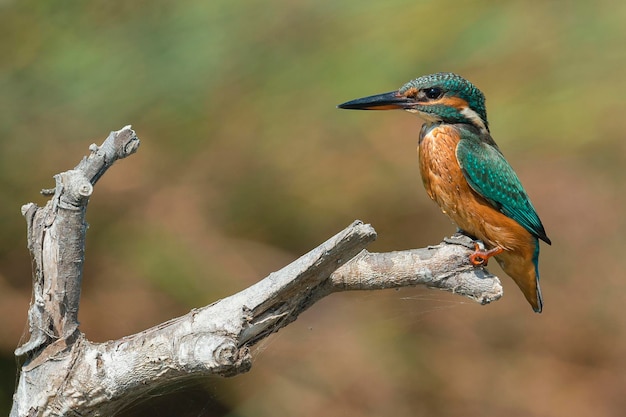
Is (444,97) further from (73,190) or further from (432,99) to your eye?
(73,190)

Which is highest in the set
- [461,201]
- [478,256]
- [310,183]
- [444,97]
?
[310,183]

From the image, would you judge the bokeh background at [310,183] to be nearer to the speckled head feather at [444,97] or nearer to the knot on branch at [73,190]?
the speckled head feather at [444,97]

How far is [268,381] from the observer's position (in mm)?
2379

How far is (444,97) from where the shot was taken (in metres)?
1.92

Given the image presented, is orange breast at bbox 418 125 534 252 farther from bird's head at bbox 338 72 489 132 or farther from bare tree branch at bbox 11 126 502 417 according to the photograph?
bare tree branch at bbox 11 126 502 417

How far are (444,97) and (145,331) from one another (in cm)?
89

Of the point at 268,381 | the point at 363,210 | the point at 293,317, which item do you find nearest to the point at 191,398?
the point at 268,381

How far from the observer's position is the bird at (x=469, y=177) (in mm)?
1857

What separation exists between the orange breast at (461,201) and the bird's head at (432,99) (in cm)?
5

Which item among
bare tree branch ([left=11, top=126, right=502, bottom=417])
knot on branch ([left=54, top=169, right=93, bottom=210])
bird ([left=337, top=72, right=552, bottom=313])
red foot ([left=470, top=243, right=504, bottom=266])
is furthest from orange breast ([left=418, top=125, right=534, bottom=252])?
knot on branch ([left=54, top=169, right=93, bottom=210])

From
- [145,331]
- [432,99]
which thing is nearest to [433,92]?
[432,99]

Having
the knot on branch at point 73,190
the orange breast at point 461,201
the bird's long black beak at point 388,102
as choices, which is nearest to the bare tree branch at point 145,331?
the knot on branch at point 73,190

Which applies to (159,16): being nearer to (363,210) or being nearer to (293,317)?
(363,210)

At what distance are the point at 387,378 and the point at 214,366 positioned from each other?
3.94 ft
